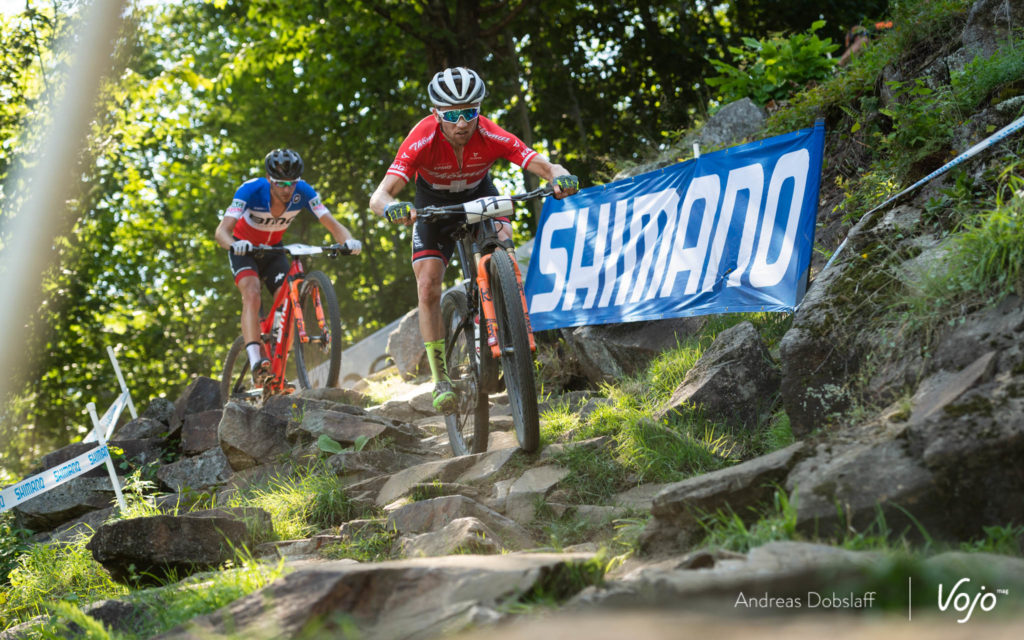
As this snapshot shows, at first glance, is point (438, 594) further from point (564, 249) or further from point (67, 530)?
point (67, 530)

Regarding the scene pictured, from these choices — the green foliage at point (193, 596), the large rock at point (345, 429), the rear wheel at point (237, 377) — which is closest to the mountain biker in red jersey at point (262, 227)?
the rear wheel at point (237, 377)

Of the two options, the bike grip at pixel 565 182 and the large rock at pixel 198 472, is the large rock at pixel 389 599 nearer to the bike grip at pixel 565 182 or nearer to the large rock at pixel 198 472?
the bike grip at pixel 565 182

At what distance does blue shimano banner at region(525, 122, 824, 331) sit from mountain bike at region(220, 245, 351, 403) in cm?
201

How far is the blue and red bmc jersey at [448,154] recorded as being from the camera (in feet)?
19.6

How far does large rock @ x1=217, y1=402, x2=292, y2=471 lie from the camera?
23.2 feet

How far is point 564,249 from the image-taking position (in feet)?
25.2

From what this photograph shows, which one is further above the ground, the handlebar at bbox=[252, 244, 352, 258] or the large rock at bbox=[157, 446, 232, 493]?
the handlebar at bbox=[252, 244, 352, 258]

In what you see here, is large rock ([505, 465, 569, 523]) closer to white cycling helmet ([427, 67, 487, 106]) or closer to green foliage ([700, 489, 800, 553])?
green foliage ([700, 489, 800, 553])

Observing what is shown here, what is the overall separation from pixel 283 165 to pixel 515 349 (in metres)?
4.13

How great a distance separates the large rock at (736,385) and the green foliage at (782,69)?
196 inches

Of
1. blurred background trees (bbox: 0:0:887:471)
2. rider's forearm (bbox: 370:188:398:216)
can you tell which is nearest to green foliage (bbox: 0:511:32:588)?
rider's forearm (bbox: 370:188:398:216)

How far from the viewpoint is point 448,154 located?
6109 mm

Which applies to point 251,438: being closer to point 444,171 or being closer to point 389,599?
point 444,171

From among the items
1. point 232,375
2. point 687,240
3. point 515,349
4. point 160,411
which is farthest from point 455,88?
point 160,411
